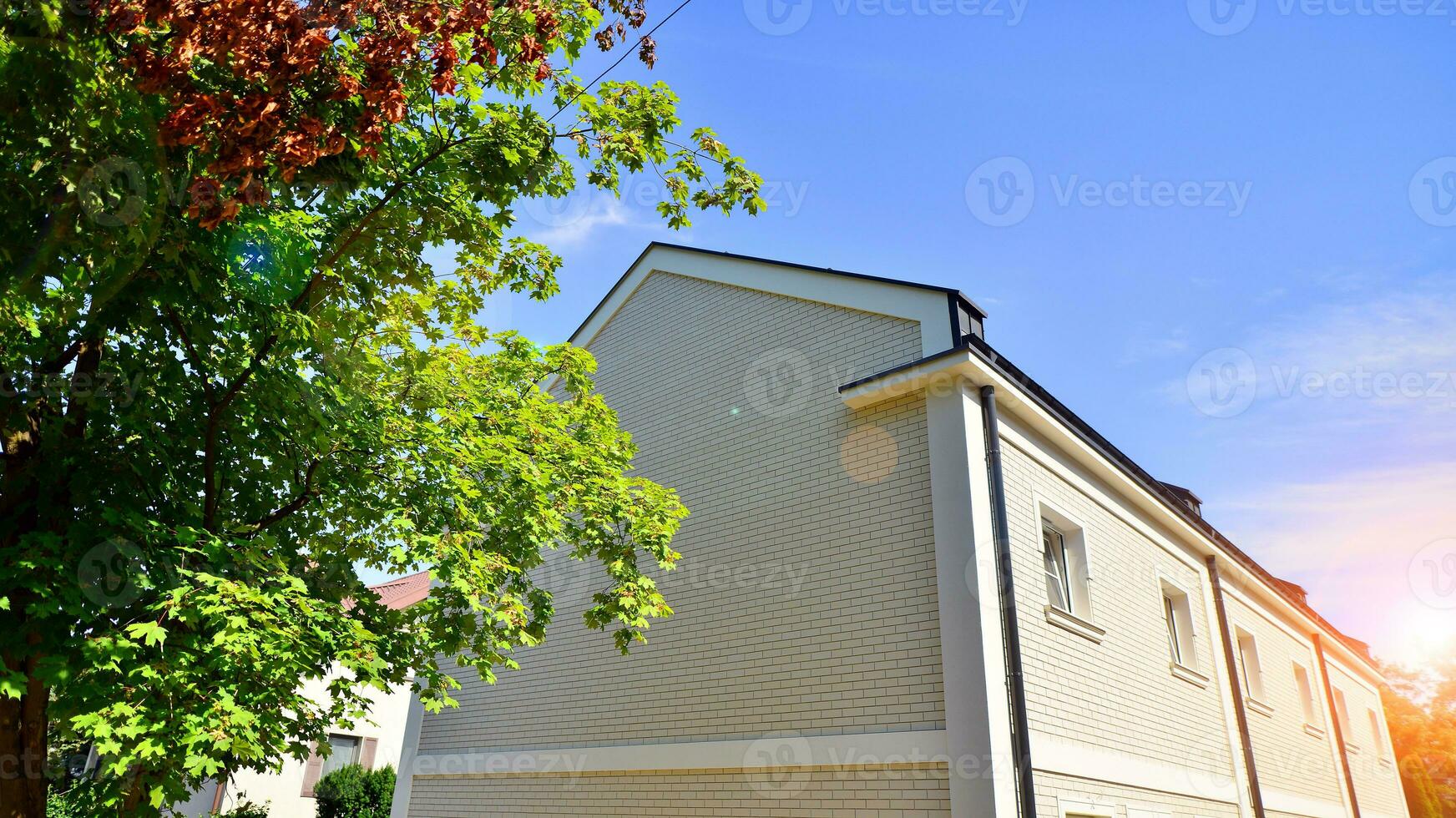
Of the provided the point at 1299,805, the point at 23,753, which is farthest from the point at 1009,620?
the point at 1299,805

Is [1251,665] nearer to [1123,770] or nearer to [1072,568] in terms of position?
[1072,568]

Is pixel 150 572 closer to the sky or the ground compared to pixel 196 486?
closer to the ground

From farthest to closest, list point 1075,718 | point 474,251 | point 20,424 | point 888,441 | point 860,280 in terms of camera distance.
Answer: point 860,280 < point 888,441 < point 1075,718 < point 474,251 < point 20,424

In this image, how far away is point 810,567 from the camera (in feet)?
32.3

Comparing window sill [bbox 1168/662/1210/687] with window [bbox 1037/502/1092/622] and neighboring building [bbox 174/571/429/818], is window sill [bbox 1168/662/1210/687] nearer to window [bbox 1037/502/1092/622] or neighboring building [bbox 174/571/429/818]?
window [bbox 1037/502/1092/622]

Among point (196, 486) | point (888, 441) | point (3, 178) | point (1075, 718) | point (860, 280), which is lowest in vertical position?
point (1075, 718)

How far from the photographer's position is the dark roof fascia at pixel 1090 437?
953cm

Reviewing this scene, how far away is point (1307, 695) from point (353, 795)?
67.8 feet

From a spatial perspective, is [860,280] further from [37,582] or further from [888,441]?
[37,582]

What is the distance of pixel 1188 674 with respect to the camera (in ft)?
40.0

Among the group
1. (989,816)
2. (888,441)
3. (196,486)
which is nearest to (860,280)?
(888,441)

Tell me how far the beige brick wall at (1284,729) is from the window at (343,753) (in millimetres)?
20995

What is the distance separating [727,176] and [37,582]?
5.25 meters


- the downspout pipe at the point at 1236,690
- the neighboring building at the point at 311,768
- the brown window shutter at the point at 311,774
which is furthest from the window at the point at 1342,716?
the brown window shutter at the point at 311,774
